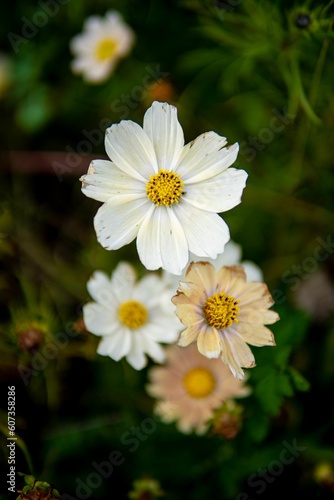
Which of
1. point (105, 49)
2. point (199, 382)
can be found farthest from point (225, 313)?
point (105, 49)

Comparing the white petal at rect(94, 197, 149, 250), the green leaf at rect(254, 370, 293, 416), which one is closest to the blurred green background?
the green leaf at rect(254, 370, 293, 416)

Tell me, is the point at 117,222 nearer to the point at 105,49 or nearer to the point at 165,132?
the point at 165,132

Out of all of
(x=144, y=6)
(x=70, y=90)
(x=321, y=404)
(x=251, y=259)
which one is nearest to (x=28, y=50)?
(x=70, y=90)

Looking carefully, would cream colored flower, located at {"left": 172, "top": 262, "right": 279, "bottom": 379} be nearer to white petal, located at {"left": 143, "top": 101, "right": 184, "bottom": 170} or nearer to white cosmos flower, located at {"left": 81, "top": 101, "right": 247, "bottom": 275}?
white cosmos flower, located at {"left": 81, "top": 101, "right": 247, "bottom": 275}

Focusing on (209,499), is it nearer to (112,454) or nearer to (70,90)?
(112,454)

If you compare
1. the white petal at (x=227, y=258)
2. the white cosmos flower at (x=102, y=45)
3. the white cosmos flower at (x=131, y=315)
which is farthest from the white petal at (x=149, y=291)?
the white cosmos flower at (x=102, y=45)

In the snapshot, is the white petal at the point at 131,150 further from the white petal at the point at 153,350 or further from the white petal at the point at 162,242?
the white petal at the point at 153,350
